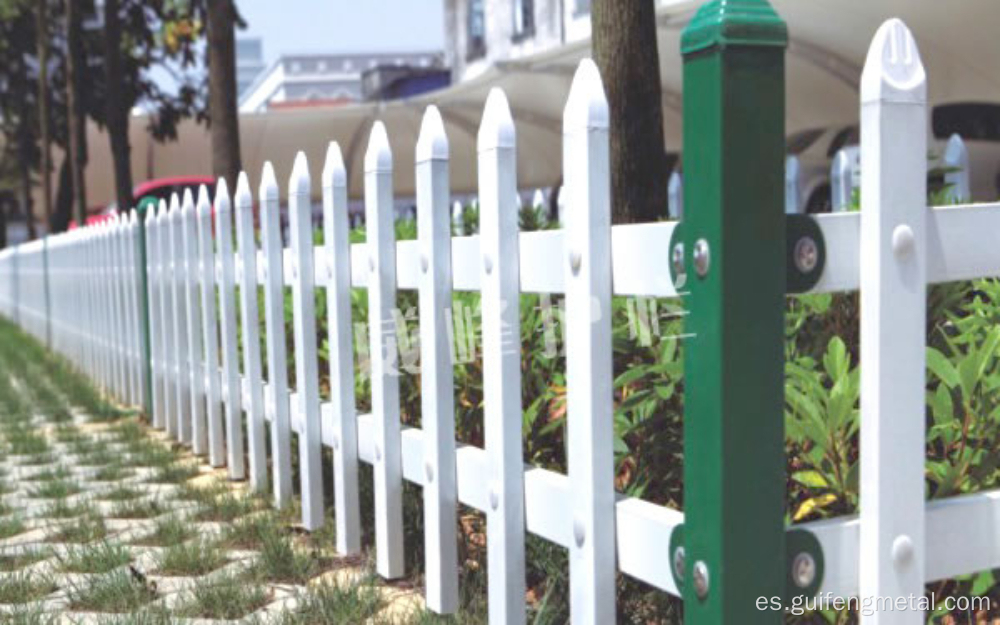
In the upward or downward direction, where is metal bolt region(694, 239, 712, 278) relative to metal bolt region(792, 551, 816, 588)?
upward

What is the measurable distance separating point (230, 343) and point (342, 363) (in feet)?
5.24

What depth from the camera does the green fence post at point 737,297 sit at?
1.81 m

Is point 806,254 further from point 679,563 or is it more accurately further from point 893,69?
point 679,563

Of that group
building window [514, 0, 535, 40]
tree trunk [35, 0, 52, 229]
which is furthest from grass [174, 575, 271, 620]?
building window [514, 0, 535, 40]

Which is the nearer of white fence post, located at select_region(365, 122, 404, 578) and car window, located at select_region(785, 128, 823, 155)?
white fence post, located at select_region(365, 122, 404, 578)

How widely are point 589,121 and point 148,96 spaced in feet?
73.2

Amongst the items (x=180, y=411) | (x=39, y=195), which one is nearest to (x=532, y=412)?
(x=180, y=411)

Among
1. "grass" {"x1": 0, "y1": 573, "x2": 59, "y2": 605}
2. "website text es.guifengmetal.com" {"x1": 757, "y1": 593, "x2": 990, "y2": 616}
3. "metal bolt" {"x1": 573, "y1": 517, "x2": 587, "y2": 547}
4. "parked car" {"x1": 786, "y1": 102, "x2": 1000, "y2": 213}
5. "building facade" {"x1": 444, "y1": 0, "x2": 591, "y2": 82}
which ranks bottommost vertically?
"grass" {"x1": 0, "y1": 573, "x2": 59, "y2": 605}

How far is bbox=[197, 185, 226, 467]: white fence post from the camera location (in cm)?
555

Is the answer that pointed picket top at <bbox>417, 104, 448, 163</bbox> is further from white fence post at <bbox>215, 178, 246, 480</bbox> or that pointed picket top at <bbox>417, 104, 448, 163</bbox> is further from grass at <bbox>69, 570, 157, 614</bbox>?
white fence post at <bbox>215, 178, 246, 480</bbox>

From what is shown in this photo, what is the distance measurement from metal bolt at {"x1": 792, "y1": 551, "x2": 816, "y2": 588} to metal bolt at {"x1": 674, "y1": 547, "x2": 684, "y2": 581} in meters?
0.21

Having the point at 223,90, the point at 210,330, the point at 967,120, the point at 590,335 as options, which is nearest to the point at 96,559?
the point at 210,330

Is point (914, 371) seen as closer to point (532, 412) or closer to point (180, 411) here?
point (532, 412)

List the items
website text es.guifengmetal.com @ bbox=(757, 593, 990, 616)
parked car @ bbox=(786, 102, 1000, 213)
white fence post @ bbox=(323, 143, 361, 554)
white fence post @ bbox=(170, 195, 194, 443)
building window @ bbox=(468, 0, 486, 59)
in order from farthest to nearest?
1. building window @ bbox=(468, 0, 486, 59)
2. parked car @ bbox=(786, 102, 1000, 213)
3. white fence post @ bbox=(170, 195, 194, 443)
4. white fence post @ bbox=(323, 143, 361, 554)
5. website text es.guifengmetal.com @ bbox=(757, 593, 990, 616)
